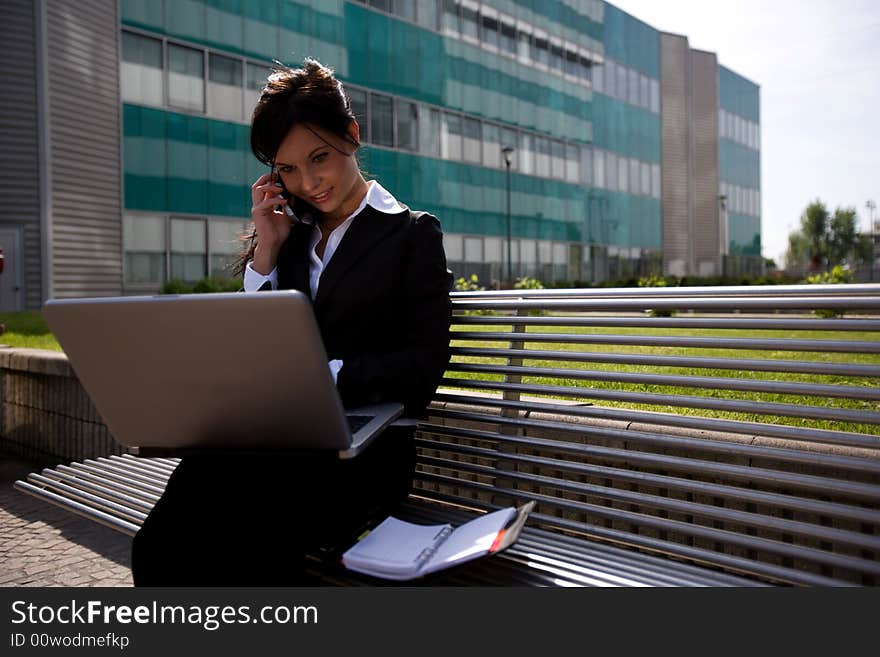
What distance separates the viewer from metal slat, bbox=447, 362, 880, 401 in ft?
7.42

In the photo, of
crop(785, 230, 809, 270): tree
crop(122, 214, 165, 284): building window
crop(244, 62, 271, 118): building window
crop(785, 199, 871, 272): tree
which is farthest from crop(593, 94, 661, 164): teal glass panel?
crop(785, 230, 809, 270): tree

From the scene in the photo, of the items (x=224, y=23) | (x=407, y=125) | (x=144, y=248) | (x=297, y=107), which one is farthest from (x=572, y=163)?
(x=297, y=107)

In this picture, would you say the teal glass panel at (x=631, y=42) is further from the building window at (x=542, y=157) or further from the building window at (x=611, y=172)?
the building window at (x=542, y=157)

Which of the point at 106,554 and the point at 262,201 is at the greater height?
the point at 262,201

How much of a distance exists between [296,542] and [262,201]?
4.38 ft

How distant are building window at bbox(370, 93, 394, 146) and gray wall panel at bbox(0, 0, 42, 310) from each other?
1162 cm

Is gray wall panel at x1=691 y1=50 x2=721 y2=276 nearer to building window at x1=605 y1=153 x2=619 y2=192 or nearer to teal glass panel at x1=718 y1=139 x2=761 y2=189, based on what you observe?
teal glass panel at x1=718 y1=139 x2=761 y2=189

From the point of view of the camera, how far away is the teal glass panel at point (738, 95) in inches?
2053

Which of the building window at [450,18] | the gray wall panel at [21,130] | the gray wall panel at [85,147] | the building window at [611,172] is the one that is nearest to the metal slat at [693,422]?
the gray wall panel at [85,147]

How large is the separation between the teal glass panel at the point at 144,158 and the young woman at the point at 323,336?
20.8m

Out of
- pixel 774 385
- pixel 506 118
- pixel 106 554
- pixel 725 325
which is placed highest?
pixel 506 118

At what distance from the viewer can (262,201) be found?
313 cm
